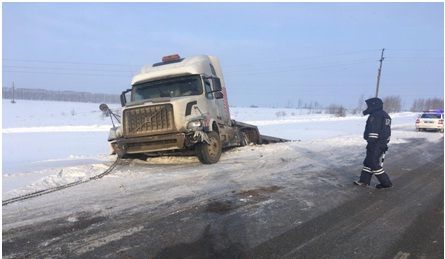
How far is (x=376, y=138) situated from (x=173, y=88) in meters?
5.96

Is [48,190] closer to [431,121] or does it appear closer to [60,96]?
[431,121]

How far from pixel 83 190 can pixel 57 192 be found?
45cm

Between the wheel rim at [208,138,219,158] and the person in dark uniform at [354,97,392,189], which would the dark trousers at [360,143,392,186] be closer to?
the person in dark uniform at [354,97,392,189]

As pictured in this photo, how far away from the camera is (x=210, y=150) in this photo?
36.0 feet

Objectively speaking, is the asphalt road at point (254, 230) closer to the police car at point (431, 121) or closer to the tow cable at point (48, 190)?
the tow cable at point (48, 190)

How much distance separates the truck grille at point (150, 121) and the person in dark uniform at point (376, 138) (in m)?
4.76

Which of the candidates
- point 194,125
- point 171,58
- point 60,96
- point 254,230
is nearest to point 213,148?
point 194,125

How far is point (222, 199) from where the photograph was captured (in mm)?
6676

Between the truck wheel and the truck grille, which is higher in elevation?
the truck grille

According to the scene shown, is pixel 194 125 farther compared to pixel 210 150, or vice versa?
pixel 210 150

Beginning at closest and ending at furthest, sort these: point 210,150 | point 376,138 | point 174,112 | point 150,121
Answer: point 376,138, point 174,112, point 150,121, point 210,150

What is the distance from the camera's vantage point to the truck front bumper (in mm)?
10336

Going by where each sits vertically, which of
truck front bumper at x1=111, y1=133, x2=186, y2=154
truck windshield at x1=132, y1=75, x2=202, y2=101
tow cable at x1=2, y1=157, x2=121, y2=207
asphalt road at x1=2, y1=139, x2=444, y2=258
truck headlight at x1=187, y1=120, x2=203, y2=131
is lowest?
tow cable at x1=2, y1=157, x2=121, y2=207

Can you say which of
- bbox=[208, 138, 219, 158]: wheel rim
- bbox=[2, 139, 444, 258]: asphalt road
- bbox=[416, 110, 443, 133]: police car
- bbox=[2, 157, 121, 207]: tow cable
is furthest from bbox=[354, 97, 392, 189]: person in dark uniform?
bbox=[416, 110, 443, 133]: police car
